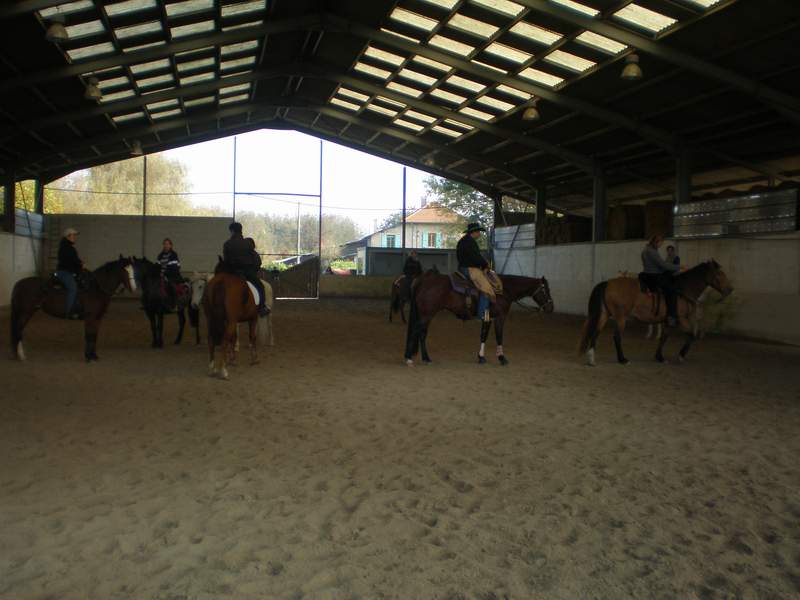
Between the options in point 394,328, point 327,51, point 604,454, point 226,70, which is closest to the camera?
point 604,454

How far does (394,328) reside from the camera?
15227 mm

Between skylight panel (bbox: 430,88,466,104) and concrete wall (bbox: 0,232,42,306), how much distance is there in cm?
1333

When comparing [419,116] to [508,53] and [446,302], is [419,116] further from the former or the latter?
[446,302]

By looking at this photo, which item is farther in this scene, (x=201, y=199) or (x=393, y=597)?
(x=201, y=199)

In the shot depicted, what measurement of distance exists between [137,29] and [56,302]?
723cm

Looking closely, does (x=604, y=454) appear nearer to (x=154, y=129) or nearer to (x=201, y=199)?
(x=154, y=129)

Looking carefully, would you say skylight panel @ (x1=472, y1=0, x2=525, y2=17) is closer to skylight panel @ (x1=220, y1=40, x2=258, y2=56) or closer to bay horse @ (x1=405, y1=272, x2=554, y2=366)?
bay horse @ (x1=405, y1=272, x2=554, y2=366)

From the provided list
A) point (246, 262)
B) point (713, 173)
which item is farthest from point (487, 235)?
point (246, 262)

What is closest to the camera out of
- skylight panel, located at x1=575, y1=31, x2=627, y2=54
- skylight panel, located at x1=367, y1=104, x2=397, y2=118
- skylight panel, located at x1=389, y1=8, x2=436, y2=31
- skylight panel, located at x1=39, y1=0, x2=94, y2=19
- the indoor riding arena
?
the indoor riding arena

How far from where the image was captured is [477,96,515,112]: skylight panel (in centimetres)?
1800

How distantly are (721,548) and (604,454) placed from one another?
1.72 metres

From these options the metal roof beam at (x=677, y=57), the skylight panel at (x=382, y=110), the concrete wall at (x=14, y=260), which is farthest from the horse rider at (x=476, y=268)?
the concrete wall at (x=14, y=260)

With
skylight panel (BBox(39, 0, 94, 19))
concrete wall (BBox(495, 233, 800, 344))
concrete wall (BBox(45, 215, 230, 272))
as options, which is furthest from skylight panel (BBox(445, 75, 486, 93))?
concrete wall (BBox(45, 215, 230, 272))

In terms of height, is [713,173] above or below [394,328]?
above
